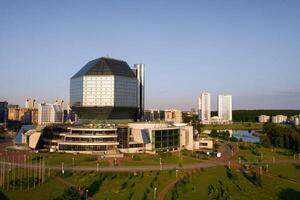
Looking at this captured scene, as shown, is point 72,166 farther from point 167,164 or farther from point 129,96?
point 129,96

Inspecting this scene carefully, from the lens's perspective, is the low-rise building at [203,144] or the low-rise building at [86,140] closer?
the low-rise building at [86,140]

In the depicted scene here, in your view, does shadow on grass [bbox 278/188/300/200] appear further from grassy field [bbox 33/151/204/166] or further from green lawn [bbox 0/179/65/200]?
green lawn [bbox 0/179/65/200]

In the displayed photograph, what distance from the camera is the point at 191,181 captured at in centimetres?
5144

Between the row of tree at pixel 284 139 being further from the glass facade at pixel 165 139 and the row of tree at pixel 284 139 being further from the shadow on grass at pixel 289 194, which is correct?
the shadow on grass at pixel 289 194

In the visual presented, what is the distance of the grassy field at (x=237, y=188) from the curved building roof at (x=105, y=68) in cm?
5043

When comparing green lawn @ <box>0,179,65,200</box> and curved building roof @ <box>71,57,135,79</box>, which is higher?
curved building roof @ <box>71,57,135,79</box>

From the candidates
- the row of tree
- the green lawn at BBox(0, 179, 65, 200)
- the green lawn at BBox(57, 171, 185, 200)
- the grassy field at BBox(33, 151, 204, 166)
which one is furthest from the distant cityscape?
the green lawn at BBox(0, 179, 65, 200)

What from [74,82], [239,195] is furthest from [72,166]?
[74,82]

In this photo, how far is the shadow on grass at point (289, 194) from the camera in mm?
44122

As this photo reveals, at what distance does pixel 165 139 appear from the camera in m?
88.9

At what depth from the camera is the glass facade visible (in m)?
85.9

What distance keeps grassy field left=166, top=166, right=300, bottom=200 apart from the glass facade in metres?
29.1

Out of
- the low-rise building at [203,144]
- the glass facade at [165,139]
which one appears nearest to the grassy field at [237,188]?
the glass facade at [165,139]

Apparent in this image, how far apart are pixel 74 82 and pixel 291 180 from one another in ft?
227
